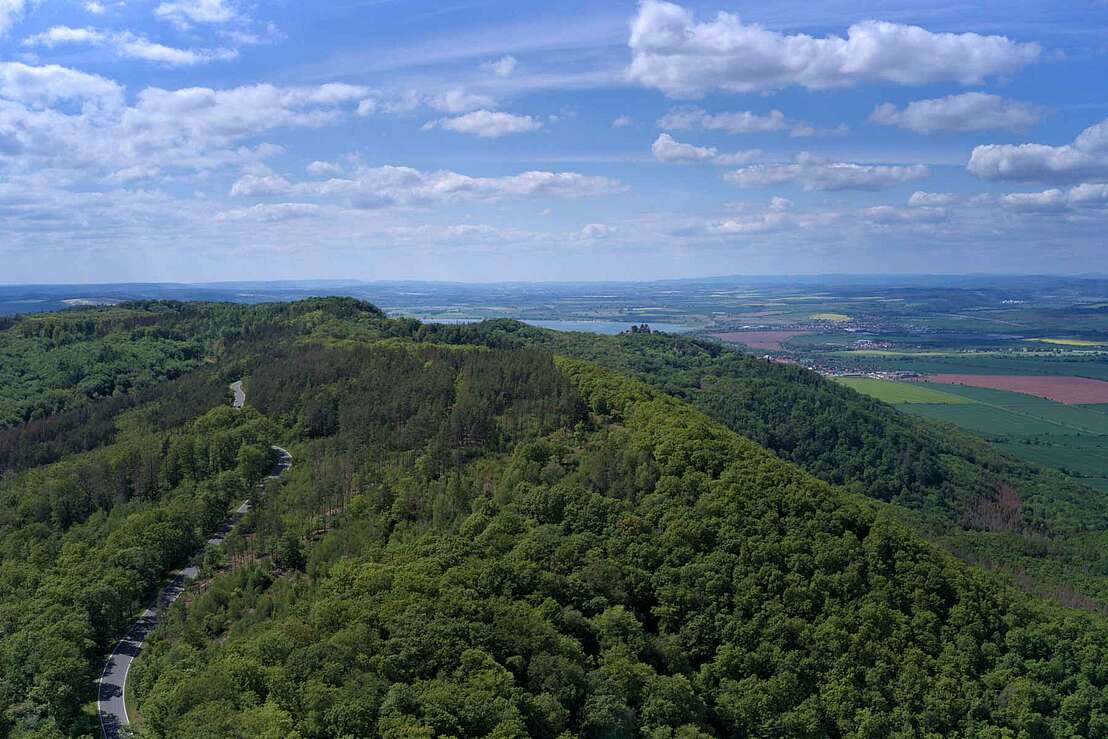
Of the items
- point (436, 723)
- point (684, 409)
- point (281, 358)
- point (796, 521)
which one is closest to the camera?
point (436, 723)

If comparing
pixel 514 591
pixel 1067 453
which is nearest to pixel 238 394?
pixel 514 591

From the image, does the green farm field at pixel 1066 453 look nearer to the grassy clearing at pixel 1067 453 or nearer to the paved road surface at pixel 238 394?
the grassy clearing at pixel 1067 453

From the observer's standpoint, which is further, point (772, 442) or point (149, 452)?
point (772, 442)

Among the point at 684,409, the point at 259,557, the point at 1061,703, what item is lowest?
the point at 1061,703

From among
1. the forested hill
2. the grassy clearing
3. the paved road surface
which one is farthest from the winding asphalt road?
the grassy clearing

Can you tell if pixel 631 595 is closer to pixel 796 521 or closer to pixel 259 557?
pixel 796 521

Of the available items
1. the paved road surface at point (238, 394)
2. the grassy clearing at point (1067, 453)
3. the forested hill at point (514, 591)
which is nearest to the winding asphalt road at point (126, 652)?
the forested hill at point (514, 591)

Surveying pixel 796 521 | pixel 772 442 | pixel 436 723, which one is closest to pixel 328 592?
pixel 436 723
